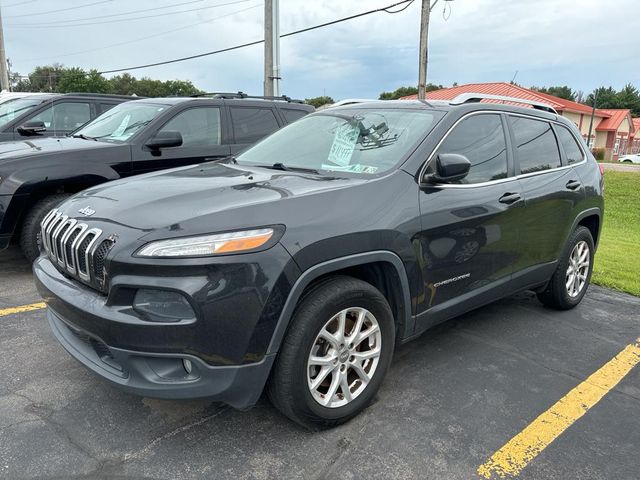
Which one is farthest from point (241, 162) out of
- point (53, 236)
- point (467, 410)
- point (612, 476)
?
point (612, 476)

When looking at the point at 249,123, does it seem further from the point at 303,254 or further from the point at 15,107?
the point at 303,254

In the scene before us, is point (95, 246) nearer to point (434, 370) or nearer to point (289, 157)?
point (289, 157)

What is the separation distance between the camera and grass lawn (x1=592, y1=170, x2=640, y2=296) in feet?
19.1

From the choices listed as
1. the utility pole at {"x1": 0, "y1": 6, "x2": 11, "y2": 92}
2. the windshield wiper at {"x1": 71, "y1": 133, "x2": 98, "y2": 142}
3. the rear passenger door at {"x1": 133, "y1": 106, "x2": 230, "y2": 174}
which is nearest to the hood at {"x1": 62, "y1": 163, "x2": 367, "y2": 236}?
the rear passenger door at {"x1": 133, "y1": 106, "x2": 230, "y2": 174}

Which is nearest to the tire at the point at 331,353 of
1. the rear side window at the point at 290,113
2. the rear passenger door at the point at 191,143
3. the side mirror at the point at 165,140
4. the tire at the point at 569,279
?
the tire at the point at 569,279

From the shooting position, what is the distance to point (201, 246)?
2244mm

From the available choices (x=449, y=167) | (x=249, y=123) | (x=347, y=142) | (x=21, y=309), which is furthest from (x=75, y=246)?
(x=249, y=123)

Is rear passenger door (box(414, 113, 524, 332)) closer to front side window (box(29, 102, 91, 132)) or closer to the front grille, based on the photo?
the front grille

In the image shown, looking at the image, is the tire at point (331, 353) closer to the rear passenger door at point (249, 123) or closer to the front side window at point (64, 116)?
the rear passenger door at point (249, 123)

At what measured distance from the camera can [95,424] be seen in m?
2.70

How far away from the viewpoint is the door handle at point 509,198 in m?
3.54

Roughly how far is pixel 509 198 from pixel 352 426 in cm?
192

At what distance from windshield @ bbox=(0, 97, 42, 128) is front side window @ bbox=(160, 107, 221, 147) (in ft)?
9.97

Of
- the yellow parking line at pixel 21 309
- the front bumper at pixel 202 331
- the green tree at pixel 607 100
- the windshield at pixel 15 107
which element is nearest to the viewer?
the front bumper at pixel 202 331
